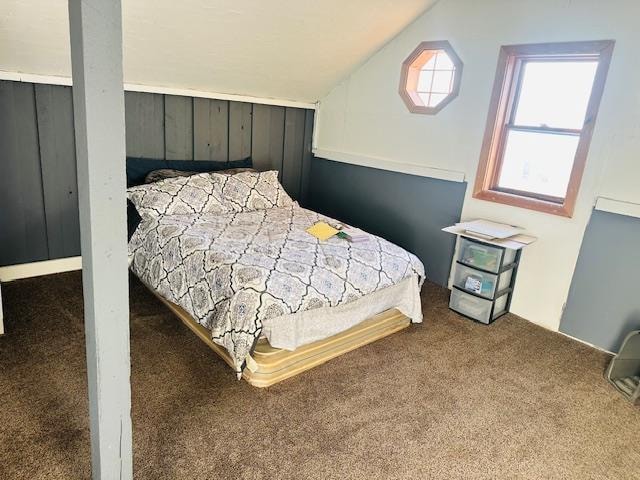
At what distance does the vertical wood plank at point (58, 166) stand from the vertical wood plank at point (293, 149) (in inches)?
73.0

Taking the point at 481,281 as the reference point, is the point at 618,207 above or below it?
above

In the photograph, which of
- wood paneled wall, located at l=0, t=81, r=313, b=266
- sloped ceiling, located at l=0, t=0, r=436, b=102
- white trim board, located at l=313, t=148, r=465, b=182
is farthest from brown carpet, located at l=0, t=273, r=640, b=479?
sloped ceiling, located at l=0, t=0, r=436, b=102

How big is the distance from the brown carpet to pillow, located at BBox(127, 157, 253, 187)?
109 cm

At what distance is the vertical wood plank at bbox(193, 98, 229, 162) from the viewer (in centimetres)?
371

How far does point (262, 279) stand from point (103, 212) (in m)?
1.13

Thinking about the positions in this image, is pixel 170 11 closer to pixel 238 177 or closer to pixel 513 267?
pixel 238 177

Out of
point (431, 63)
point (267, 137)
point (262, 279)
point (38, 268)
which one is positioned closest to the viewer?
point (262, 279)

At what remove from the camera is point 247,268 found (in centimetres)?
227

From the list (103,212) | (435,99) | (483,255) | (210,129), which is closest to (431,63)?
(435,99)

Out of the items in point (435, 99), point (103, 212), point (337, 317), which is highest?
point (435, 99)

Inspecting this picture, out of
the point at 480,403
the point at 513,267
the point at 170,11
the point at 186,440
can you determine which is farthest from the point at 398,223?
the point at 186,440

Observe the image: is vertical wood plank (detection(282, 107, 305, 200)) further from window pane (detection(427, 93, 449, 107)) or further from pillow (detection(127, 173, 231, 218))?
window pane (detection(427, 93, 449, 107))

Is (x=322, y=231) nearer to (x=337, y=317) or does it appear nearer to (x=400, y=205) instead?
(x=337, y=317)

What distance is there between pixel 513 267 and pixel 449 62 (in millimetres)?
1619
